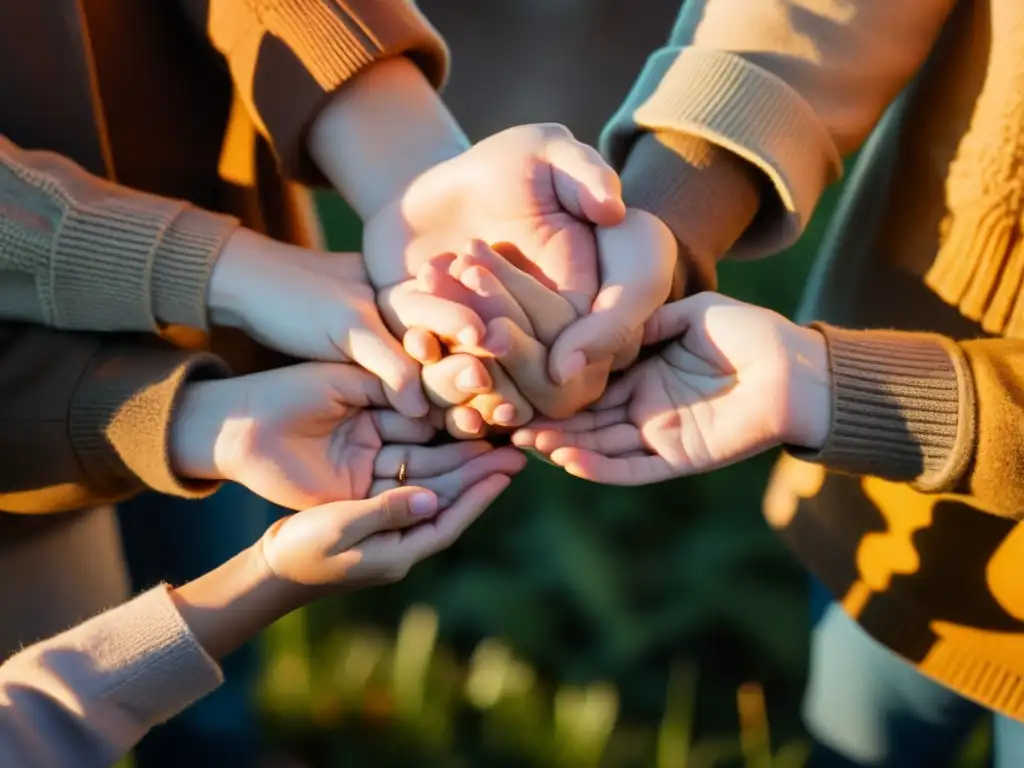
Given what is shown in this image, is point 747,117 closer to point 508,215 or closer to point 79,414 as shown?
point 508,215

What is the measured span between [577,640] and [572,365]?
58 cm

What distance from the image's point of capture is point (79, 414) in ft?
1.50

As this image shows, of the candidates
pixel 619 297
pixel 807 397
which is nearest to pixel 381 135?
pixel 619 297

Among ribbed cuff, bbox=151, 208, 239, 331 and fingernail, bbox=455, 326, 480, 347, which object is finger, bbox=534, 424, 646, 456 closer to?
fingernail, bbox=455, 326, 480, 347

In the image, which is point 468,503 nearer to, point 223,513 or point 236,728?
point 223,513

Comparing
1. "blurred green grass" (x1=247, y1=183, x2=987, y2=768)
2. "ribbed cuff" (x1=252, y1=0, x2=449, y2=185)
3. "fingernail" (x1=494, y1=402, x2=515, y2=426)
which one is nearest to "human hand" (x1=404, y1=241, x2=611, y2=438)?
"fingernail" (x1=494, y1=402, x2=515, y2=426)

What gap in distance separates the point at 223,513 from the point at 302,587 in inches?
8.0

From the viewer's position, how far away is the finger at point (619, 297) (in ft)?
1.54

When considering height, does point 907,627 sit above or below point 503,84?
below

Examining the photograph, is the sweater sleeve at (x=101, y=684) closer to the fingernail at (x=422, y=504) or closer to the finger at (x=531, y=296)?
the fingernail at (x=422, y=504)

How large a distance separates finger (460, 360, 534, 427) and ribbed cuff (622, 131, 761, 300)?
105 mm

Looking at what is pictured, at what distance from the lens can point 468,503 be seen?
473mm

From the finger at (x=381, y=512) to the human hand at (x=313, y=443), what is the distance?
0.09 ft

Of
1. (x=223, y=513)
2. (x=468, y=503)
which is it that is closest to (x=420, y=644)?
(x=223, y=513)
